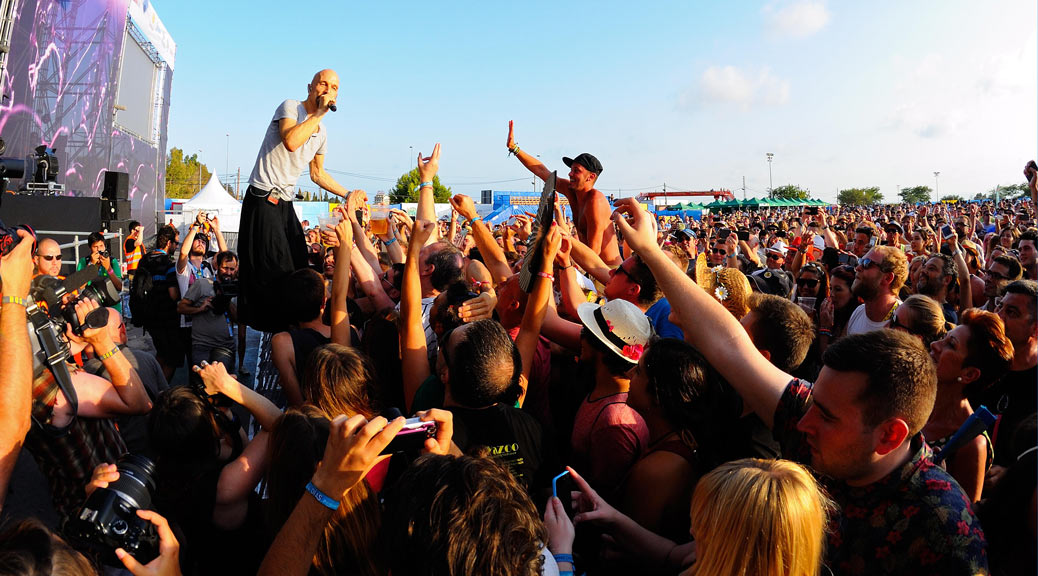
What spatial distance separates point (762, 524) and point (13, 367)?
2.27 m

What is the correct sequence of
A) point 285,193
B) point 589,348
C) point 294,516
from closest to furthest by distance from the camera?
point 294,516 → point 589,348 → point 285,193

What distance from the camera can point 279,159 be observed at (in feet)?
13.5

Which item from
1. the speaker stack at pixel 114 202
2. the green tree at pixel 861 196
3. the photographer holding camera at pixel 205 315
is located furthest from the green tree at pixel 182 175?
the green tree at pixel 861 196

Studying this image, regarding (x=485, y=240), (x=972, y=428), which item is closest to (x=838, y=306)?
(x=485, y=240)

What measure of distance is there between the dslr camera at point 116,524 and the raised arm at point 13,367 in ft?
1.90

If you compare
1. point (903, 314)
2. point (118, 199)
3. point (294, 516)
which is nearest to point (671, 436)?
point (294, 516)

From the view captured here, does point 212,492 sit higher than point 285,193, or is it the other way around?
point 285,193

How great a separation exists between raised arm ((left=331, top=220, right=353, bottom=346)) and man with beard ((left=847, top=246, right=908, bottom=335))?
12.8 feet

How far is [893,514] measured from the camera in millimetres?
1652

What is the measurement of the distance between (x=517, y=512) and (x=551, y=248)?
1.68m

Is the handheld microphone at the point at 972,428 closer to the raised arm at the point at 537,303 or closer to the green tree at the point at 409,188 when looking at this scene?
the raised arm at the point at 537,303

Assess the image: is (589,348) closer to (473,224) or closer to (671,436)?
(671,436)

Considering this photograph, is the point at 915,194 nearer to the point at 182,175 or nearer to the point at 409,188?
the point at 409,188

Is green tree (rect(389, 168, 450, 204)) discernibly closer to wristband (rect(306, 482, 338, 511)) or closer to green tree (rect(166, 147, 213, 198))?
green tree (rect(166, 147, 213, 198))
